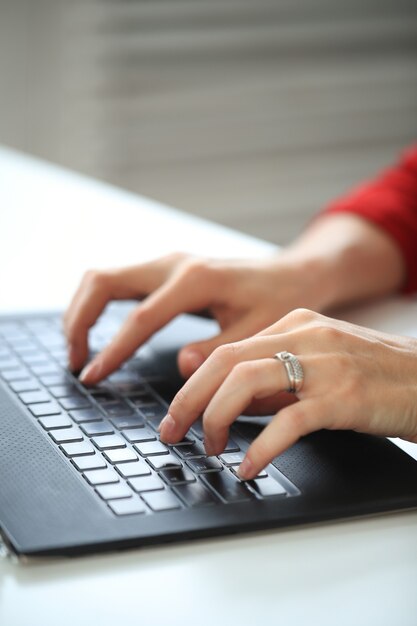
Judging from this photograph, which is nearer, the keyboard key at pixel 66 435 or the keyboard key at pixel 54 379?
the keyboard key at pixel 66 435

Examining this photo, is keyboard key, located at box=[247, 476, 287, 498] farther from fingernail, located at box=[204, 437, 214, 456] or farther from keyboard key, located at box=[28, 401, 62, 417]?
keyboard key, located at box=[28, 401, 62, 417]

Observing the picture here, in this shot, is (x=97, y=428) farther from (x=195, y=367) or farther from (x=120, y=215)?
(x=120, y=215)

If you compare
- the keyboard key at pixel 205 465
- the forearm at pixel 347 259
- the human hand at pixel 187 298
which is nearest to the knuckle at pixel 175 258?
the human hand at pixel 187 298

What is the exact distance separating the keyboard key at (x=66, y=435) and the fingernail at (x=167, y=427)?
0.18 feet

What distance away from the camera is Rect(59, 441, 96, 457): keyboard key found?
0.64m

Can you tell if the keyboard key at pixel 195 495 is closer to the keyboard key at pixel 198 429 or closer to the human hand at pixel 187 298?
the keyboard key at pixel 198 429

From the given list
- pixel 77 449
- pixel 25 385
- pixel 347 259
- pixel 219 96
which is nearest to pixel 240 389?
pixel 77 449

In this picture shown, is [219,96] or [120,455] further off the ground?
[120,455]

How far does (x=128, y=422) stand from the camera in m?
0.70

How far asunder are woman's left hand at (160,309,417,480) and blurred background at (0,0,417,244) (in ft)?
6.97

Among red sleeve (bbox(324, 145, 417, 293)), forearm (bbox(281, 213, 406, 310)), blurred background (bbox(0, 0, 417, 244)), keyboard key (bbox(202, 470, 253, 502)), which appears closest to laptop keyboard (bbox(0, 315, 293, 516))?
keyboard key (bbox(202, 470, 253, 502))

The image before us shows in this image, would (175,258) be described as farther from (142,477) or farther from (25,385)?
(142,477)

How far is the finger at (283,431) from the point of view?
60 centimetres

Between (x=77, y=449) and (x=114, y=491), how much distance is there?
0.23 ft
